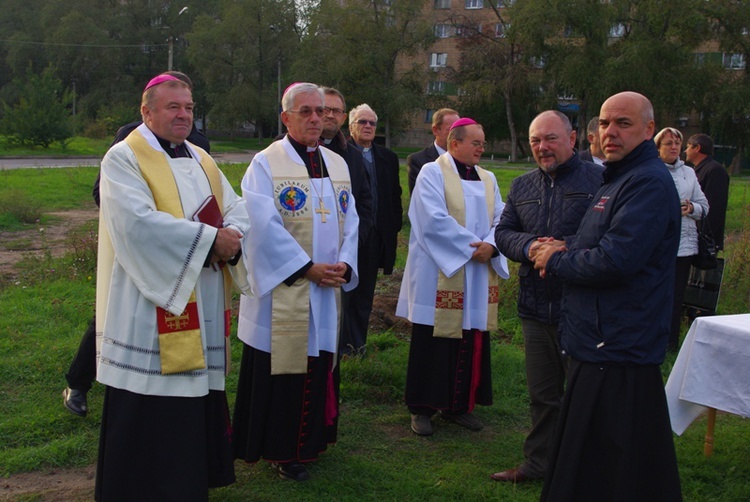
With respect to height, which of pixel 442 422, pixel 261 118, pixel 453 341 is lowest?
pixel 442 422

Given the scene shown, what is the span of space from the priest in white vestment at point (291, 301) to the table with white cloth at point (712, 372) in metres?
2.08

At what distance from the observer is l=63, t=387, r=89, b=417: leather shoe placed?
5066 millimetres

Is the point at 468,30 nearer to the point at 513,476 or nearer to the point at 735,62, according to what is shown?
the point at 735,62

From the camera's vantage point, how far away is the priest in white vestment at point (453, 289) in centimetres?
543

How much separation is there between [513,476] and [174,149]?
8.83 ft

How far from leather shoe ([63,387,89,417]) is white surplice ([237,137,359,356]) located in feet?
4.24

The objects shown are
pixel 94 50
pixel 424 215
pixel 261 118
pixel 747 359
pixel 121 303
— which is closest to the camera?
pixel 121 303

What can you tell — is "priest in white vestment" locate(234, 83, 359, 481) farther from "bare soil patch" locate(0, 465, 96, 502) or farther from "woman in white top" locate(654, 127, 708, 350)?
"woman in white top" locate(654, 127, 708, 350)

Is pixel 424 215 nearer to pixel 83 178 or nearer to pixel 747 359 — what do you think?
pixel 747 359

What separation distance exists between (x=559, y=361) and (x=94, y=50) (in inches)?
2443

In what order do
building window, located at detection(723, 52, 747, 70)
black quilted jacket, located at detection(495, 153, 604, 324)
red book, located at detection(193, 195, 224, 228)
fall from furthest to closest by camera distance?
building window, located at detection(723, 52, 747, 70)
black quilted jacket, located at detection(495, 153, 604, 324)
red book, located at detection(193, 195, 224, 228)

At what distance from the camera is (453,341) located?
18.0 feet

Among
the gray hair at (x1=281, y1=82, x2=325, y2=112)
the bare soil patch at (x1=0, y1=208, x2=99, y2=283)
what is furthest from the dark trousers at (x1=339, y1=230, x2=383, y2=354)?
the bare soil patch at (x1=0, y1=208, x2=99, y2=283)

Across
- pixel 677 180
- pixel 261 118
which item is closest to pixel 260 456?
pixel 677 180
